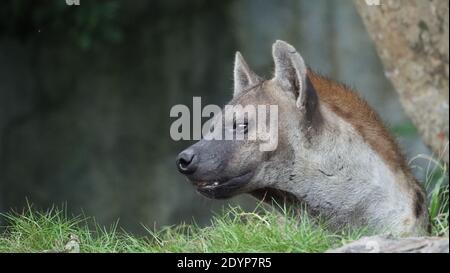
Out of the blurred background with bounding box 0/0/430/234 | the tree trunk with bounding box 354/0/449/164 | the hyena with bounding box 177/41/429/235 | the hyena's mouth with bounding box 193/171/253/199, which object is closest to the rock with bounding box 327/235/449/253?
the hyena with bounding box 177/41/429/235

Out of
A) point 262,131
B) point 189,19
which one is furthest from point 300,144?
point 189,19

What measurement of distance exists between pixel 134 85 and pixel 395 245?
311 inches

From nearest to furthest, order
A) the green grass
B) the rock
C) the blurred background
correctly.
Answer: the rock < the green grass < the blurred background

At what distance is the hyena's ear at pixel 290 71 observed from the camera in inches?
214

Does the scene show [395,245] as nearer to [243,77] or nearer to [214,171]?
[214,171]

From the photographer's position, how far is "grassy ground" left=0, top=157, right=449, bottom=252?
512cm

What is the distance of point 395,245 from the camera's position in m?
4.70

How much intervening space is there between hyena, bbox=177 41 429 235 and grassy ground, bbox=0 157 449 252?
0.13 meters

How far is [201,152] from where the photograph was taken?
17.7ft

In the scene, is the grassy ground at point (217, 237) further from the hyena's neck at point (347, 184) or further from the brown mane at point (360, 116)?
the brown mane at point (360, 116)

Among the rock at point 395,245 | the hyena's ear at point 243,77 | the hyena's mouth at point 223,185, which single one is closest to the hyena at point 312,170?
the hyena's mouth at point 223,185

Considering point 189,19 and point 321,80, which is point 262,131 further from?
point 189,19

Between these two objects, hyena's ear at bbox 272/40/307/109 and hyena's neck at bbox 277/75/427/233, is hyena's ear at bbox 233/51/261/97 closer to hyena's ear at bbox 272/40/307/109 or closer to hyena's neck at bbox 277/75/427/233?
hyena's ear at bbox 272/40/307/109

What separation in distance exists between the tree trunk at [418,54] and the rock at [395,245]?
4.58 ft
